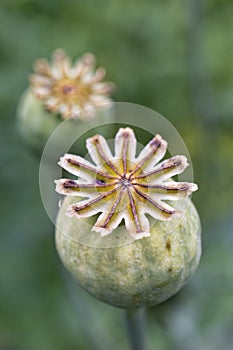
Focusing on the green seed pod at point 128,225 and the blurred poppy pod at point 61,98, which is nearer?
the green seed pod at point 128,225

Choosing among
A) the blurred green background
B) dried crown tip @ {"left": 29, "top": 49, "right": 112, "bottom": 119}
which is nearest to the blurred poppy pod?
dried crown tip @ {"left": 29, "top": 49, "right": 112, "bottom": 119}

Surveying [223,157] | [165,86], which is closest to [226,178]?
[223,157]

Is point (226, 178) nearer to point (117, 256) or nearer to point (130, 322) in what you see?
point (130, 322)

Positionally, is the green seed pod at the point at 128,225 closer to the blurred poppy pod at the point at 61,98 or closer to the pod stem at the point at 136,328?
the pod stem at the point at 136,328

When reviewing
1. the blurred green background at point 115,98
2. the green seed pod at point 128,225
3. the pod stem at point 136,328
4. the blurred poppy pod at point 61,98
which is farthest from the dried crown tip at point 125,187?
the blurred green background at point 115,98

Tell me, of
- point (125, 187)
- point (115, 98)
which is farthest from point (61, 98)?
point (115, 98)

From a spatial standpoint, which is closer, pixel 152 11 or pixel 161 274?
pixel 161 274

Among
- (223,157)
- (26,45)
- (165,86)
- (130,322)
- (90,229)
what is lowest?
(130,322)

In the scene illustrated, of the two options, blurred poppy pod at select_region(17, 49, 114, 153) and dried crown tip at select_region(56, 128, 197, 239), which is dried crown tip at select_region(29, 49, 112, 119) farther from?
dried crown tip at select_region(56, 128, 197, 239)
